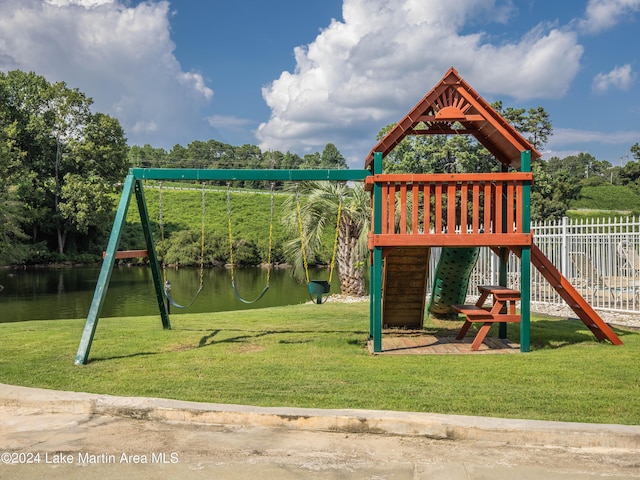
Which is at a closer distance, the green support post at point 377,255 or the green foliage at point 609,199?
the green support post at point 377,255

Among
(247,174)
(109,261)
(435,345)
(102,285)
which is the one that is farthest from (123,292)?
(435,345)

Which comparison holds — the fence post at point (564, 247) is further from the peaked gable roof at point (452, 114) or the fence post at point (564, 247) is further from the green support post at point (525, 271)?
the green support post at point (525, 271)

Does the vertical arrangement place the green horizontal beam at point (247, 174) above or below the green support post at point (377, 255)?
above

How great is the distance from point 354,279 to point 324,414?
15.4 m

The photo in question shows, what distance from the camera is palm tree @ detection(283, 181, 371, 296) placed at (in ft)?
62.6

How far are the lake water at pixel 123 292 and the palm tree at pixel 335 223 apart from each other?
9.25 ft

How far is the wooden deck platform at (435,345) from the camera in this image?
8.56 metres

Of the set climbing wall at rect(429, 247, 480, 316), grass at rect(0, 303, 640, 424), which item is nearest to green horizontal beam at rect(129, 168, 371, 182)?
grass at rect(0, 303, 640, 424)

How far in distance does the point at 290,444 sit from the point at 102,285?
4802 mm

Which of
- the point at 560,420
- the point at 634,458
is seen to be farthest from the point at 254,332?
the point at 634,458

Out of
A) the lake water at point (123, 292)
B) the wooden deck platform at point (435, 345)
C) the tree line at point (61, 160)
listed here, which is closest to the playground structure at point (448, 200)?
the wooden deck platform at point (435, 345)

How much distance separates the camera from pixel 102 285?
8.25 meters

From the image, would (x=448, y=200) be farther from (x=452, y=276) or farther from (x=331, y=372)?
(x=331, y=372)

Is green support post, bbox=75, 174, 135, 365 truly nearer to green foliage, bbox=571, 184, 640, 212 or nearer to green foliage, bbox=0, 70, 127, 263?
green foliage, bbox=0, 70, 127, 263
